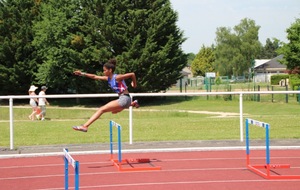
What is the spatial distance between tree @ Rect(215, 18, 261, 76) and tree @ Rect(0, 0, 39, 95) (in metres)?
63.3

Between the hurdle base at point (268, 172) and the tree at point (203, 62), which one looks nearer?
the hurdle base at point (268, 172)

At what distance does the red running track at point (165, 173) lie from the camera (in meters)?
10.0

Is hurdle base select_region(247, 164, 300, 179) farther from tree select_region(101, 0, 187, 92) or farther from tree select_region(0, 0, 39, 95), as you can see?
tree select_region(0, 0, 39, 95)

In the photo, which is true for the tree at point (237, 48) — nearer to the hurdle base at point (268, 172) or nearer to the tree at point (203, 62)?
the tree at point (203, 62)

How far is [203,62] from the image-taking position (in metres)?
123

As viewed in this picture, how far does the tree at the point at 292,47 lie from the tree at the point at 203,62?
75.0 metres

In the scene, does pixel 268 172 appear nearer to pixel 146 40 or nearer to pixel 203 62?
pixel 146 40

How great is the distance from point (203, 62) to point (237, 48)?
13.8 metres

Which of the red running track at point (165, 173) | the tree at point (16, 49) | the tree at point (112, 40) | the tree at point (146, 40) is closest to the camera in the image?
the red running track at point (165, 173)

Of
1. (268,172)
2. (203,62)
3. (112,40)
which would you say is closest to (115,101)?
(268,172)

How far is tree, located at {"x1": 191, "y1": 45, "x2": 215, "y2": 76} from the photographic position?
404 feet

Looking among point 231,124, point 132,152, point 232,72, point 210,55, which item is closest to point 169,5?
point 231,124

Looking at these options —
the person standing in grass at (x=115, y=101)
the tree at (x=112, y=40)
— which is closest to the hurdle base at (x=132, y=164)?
the person standing in grass at (x=115, y=101)

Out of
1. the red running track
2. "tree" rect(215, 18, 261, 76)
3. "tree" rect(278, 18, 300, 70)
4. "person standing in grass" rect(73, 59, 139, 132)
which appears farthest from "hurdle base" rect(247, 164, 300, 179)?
"tree" rect(215, 18, 261, 76)
